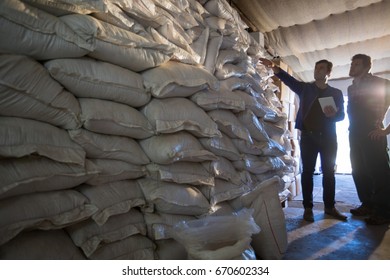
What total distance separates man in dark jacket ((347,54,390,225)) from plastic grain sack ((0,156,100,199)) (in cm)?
211

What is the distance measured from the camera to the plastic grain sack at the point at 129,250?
0.97 m

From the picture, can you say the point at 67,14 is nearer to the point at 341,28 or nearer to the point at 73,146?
the point at 73,146

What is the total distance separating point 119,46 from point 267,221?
104 centimetres

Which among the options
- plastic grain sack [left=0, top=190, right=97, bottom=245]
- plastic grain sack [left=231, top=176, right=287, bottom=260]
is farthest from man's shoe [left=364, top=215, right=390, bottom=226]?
plastic grain sack [left=0, top=190, right=97, bottom=245]

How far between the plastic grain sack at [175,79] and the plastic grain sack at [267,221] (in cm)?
58

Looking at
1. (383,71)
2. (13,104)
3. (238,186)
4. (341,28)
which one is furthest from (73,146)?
(383,71)

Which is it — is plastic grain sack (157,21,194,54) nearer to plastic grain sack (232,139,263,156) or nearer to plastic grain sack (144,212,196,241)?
plastic grain sack (232,139,263,156)

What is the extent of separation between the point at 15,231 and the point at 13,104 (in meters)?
0.34

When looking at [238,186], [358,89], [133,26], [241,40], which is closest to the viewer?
[133,26]

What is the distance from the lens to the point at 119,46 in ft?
3.27

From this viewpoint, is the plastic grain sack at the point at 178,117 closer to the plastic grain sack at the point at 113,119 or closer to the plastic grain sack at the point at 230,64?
the plastic grain sack at the point at 113,119

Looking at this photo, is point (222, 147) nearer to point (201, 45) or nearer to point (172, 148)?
point (172, 148)

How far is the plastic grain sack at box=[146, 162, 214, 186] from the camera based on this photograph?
1.14 meters

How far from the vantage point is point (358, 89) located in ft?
7.24
